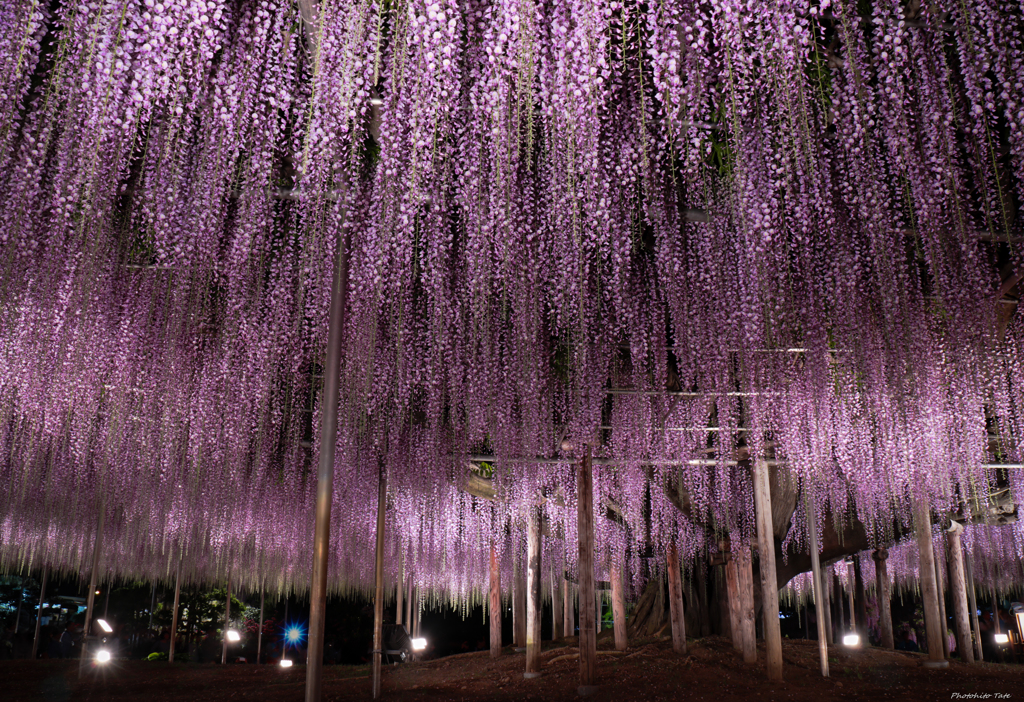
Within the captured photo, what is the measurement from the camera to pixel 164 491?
34.0 ft

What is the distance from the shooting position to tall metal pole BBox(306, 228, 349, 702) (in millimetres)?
3703

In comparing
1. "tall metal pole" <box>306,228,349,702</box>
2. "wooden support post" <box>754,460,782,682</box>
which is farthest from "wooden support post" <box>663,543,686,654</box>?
"tall metal pole" <box>306,228,349,702</box>

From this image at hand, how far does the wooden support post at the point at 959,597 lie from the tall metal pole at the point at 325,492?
11.2m

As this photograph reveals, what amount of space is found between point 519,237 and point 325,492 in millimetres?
2107

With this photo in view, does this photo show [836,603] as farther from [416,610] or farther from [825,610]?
[825,610]

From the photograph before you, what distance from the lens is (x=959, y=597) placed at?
11508mm

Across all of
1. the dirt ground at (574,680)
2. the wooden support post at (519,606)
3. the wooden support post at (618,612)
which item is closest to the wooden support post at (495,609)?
the wooden support post at (519,606)

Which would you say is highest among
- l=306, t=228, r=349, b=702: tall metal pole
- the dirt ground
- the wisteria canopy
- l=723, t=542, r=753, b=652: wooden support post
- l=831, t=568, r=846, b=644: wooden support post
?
the wisteria canopy

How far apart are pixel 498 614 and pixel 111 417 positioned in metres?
8.03

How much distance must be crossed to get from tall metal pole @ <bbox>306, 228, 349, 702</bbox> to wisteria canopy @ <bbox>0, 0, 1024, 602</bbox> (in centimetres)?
45

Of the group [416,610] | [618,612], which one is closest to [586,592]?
[618,612]

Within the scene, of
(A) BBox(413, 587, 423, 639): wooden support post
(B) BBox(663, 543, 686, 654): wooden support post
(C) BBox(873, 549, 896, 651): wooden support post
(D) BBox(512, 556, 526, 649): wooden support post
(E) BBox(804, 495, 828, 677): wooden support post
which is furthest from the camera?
(A) BBox(413, 587, 423, 639): wooden support post

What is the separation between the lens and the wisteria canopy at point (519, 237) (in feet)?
11.3

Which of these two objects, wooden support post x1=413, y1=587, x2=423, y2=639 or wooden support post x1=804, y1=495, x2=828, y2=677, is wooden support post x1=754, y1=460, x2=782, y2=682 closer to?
wooden support post x1=804, y1=495, x2=828, y2=677
